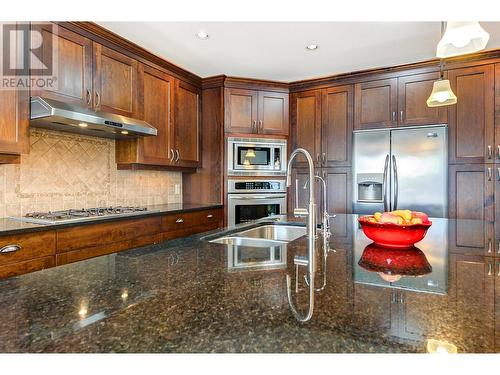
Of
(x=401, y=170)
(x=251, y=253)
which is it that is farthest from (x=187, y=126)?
(x=251, y=253)

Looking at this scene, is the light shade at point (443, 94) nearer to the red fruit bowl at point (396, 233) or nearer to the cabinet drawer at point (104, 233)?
the red fruit bowl at point (396, 233)

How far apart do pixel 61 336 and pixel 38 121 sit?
2.05 metres

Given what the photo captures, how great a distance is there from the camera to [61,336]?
536mm

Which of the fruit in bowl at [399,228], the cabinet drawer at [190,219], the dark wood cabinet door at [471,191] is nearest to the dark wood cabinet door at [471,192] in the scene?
the dark wood cabinet door at [471,191]

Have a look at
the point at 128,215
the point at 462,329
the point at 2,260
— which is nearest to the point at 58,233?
the point at 2,260

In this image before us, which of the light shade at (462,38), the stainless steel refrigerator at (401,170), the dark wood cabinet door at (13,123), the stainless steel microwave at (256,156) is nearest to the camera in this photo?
the light shade at (462,38)

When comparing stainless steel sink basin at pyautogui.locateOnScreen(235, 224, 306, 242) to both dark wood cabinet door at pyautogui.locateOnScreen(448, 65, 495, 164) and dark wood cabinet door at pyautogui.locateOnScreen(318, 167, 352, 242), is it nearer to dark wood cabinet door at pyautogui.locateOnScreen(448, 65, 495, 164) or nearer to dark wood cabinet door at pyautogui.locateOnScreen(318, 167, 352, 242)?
dark wood cabinet door at pyautogui.locateOnScreen(318, 167, 352, 242)

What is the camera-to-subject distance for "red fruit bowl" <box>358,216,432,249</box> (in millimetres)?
1228

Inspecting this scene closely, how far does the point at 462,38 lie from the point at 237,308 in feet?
5.30

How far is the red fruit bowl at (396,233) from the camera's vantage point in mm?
1228

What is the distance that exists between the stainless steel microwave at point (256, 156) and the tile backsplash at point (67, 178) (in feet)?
3.22

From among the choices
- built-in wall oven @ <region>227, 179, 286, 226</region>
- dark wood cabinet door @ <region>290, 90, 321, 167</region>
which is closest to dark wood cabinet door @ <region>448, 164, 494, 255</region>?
dark wood cabinet door @ <region>290, 90, 321, 167</region>

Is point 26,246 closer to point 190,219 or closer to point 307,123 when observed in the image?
point 190,219

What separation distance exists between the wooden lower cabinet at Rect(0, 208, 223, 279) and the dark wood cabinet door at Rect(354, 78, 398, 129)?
2.18 m
